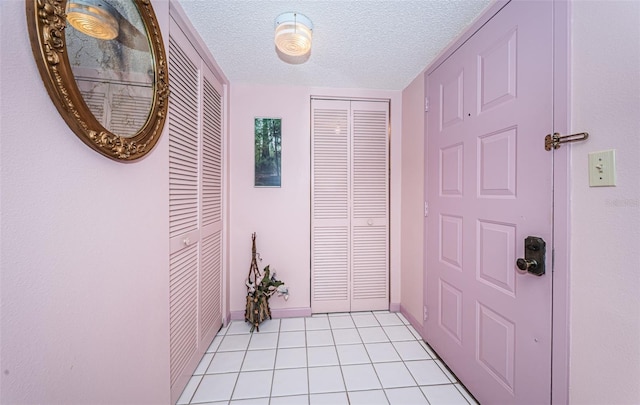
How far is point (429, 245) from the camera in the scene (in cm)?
185

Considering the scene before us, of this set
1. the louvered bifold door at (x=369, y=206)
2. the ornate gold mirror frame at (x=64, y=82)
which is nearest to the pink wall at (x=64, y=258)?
the ornate gold mirror frame at (x=64, y=82)

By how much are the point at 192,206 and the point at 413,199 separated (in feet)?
5.97

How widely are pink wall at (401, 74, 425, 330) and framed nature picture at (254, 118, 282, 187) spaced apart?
1.25 m

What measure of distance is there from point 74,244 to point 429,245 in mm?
2011

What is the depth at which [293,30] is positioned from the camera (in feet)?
4.33

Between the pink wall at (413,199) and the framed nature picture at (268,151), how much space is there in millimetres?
1247

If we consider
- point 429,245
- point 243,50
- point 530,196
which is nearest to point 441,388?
point 429,245

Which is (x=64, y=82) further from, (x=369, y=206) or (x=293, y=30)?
(x=369, y=206)

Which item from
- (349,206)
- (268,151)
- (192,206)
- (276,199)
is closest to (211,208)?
(192,206)

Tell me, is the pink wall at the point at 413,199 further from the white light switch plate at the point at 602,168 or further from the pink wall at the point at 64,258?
the pink wall at the point at 64,258

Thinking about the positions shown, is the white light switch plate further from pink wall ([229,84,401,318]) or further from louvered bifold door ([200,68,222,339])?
louvered bifold door ([200,68,222,339])

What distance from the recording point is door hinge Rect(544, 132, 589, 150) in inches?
33.6

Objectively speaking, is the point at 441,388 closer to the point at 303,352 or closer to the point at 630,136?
the point at 303,352

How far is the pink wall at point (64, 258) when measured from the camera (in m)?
0.56
